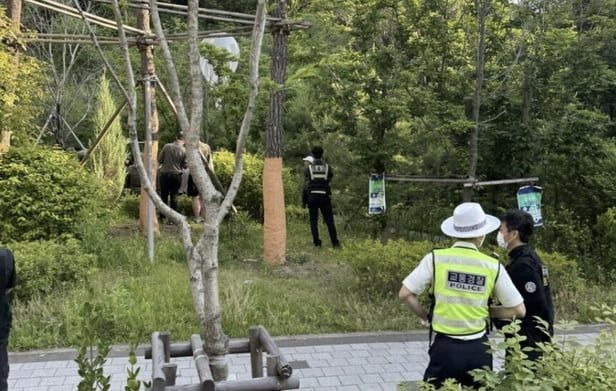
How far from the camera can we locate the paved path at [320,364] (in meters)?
4.82

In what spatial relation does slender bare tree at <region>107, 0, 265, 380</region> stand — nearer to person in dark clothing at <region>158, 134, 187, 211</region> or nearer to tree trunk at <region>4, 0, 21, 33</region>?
tree trunk at <region>4, 0, 21, 33</region>

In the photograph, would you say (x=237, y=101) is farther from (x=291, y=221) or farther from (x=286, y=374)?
(x=286, y=374)

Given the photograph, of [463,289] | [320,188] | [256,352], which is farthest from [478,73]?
[256,352]

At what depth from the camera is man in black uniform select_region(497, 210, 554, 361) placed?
365 cm

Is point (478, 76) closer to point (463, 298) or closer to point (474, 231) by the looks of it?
point (474, 231)

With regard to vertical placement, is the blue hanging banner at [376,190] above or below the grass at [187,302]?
above

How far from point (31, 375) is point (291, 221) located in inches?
297

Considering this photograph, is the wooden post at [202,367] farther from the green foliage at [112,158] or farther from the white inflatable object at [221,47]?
the green foliage at [112,158]

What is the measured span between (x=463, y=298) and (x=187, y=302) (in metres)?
3.88

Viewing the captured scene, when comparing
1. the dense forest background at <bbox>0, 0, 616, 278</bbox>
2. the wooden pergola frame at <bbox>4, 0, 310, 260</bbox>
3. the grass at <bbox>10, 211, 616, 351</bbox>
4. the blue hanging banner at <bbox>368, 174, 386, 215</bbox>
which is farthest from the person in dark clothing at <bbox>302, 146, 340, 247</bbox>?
the wooden pergola frame at <bbox>4, 0, 310, 260</bbox>

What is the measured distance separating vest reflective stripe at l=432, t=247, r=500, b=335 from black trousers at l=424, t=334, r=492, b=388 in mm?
62

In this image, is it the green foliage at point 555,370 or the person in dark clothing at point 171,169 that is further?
the person in dark clothing at point 171,169

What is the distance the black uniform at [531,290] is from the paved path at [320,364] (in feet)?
3.51

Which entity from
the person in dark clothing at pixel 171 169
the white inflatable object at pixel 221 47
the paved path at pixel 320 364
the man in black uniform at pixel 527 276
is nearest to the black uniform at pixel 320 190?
the person in dark clothing at pixel 171 169
